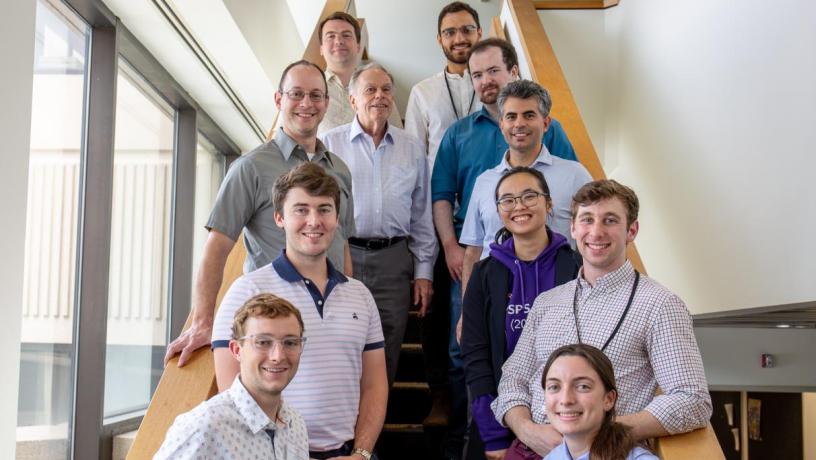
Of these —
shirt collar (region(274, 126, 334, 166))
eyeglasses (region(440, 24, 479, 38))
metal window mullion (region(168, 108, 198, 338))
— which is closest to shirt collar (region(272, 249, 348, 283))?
shirt collar (region(274, 126, 334, 166))

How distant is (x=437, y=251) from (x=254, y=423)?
1.70 meters

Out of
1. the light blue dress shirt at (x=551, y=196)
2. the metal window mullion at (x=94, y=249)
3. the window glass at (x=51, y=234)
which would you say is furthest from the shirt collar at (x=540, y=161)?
the metal window mullion at (x=94, y=249)

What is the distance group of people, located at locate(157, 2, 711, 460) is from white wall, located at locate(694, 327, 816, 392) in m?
2.72

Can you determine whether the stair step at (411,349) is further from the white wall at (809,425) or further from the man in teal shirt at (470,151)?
the white wall at (809,425)

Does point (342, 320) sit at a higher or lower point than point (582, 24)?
lower

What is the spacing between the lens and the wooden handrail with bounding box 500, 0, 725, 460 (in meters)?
2.17

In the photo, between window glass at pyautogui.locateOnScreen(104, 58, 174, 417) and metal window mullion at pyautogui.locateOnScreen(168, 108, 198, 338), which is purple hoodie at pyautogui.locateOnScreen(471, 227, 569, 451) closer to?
window glass at pyautogui.locateOnScreen(104, 58, 174, 417)

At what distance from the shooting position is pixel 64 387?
4145mm

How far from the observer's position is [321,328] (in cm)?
237

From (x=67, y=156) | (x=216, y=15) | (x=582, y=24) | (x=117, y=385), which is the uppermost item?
(x=582, y=24)

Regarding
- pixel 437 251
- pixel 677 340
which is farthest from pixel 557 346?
pixel 437 251

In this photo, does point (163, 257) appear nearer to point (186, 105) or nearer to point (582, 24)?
point (186, 105)

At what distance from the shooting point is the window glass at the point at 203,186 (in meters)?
6.60

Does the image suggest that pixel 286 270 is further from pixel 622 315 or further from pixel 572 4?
pixel 572 4
